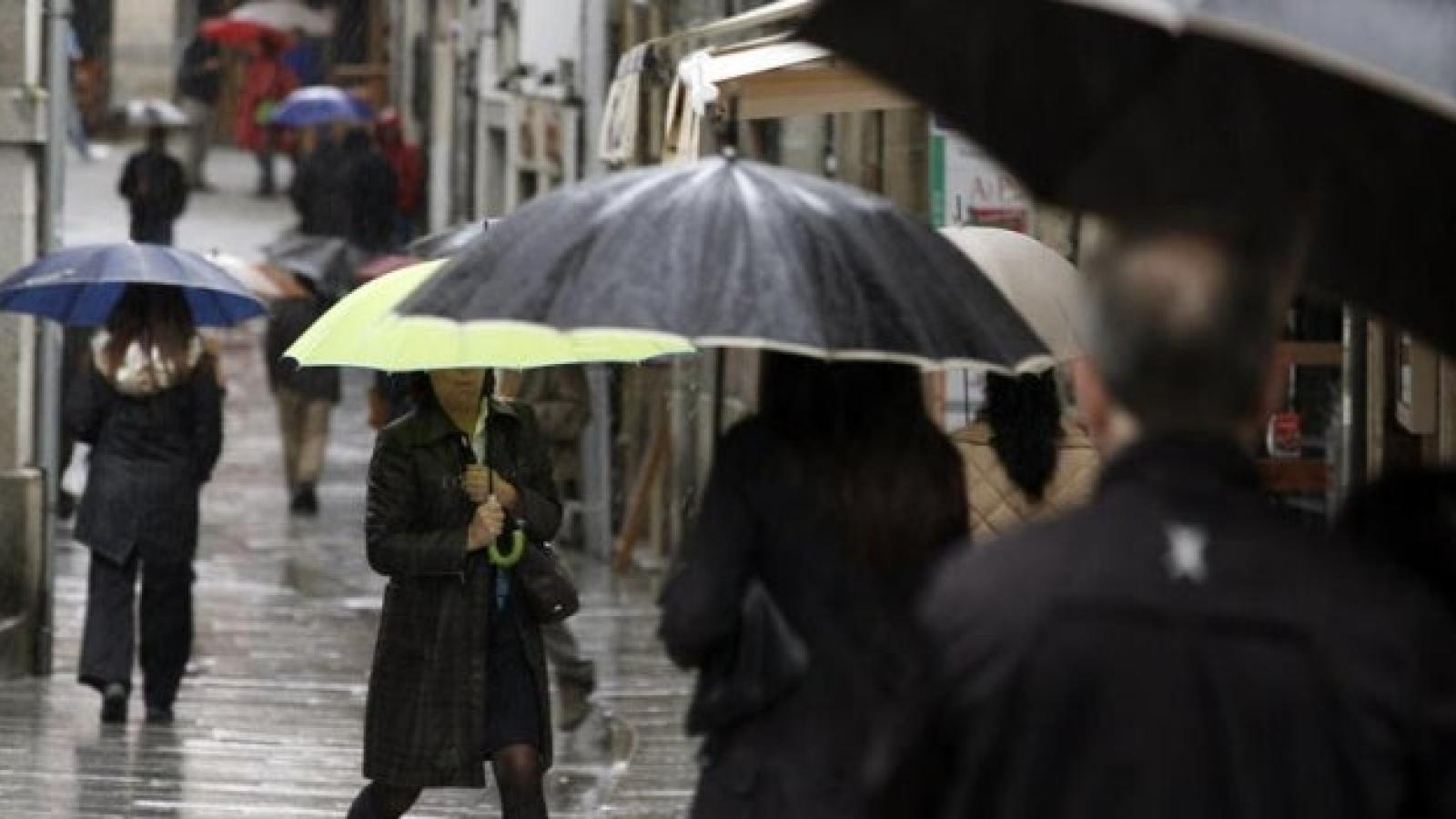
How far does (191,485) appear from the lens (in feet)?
48.8

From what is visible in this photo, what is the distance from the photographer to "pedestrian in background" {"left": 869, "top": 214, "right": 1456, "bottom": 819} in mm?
4055

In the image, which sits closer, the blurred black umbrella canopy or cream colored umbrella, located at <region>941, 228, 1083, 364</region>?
the blurred black umbrella canopy

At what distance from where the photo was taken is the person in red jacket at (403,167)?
34.4m

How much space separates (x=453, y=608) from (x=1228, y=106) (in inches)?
225

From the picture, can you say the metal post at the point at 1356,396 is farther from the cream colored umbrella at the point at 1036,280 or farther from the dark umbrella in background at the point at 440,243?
the cream colored umbrella at the point at 1036,280

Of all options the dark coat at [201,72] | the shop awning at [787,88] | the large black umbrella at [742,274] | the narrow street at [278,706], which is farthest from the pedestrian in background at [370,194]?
the large black umbrella at [742,274]

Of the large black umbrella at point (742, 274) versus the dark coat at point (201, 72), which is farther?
the dark coat at point (201, 72)

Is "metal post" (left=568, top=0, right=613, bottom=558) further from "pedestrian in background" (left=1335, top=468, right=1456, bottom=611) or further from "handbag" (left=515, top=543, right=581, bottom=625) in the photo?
"pedestrian in background" (left=1335, top=468, right=1456, bottom=611)

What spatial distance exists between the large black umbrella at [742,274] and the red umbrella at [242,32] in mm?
36194

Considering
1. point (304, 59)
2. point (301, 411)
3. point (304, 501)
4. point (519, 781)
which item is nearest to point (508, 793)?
point (519, 781)

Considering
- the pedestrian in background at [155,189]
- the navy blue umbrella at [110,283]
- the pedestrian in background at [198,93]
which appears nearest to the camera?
the navy blue umbrella at [110,283]

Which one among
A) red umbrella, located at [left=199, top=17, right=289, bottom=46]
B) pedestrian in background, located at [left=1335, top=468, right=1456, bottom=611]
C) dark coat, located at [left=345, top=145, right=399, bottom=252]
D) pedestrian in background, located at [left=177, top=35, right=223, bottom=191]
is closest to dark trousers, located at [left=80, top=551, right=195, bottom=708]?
pedestrian in background, located at [left=1335, top=468, right=1456, bottom=611]

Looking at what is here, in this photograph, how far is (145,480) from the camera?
14734 millimetres

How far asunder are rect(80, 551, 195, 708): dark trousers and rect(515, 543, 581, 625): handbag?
4926 millimetres
